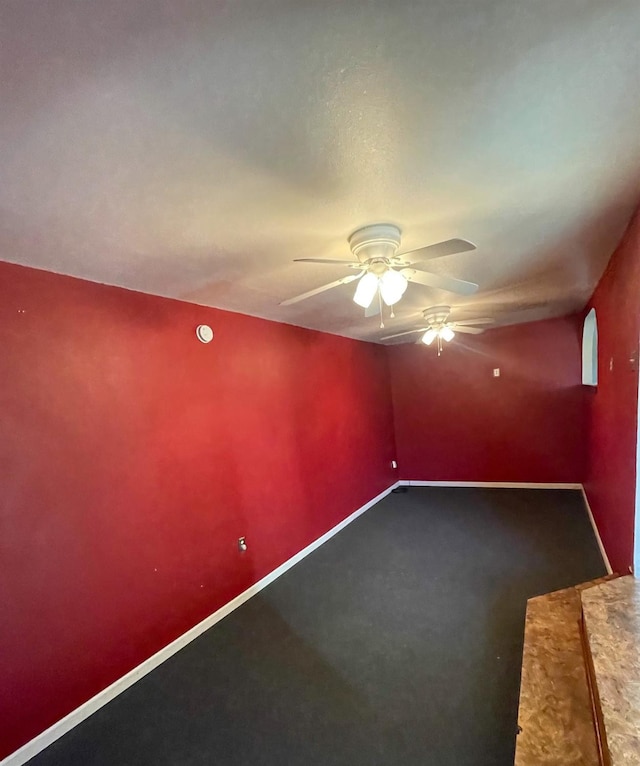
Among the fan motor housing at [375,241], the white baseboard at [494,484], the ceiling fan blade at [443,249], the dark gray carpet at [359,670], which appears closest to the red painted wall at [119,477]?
the dark gray carpet at [359,670]

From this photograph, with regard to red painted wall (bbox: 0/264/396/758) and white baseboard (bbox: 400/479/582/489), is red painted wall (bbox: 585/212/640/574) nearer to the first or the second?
white baseboard (bbox: 400/479/582/489)

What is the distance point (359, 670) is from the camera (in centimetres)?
225

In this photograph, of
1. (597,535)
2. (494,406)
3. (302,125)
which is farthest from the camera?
(494,406)

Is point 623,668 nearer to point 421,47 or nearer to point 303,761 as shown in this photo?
point 303,761

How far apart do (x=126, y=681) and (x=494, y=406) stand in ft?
16.4

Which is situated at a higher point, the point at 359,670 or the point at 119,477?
the point at 119,477

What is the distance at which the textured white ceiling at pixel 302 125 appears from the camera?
31.5 inches

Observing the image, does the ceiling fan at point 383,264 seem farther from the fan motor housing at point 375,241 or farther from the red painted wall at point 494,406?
the red painted wall at point 494,406

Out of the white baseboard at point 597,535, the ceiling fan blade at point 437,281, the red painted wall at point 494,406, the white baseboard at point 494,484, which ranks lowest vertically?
the white baseboard at point 494,484

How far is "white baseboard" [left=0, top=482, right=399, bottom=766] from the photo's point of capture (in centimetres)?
185

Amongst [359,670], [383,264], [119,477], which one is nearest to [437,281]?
[383,264]

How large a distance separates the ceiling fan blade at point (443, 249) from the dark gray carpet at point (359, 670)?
6.98 feet

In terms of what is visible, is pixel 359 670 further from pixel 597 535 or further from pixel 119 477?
pixel 597 535

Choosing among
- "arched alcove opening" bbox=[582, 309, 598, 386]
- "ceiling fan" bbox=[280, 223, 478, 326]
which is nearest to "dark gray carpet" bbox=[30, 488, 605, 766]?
"arched alcove opening" bbox=[582, 309, 598, 386]
